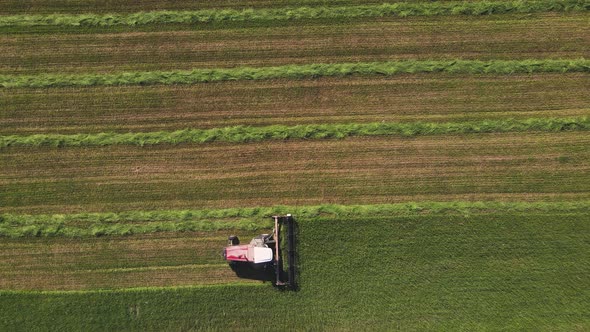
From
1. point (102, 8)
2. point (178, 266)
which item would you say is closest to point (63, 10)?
point (102, 8)

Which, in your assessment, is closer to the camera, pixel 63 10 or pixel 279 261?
pixel 279 261

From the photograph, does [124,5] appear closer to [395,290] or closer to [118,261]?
[118,261]

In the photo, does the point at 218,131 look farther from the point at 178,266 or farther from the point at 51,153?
the point at 51,153

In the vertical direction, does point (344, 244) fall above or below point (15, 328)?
above

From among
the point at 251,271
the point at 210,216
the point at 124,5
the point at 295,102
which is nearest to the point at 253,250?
the point at 251,271

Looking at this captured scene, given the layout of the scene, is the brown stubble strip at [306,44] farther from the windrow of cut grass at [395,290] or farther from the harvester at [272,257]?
the harvester at [272,257]

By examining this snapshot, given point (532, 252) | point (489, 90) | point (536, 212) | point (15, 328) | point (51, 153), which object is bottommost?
point (15, 328)
